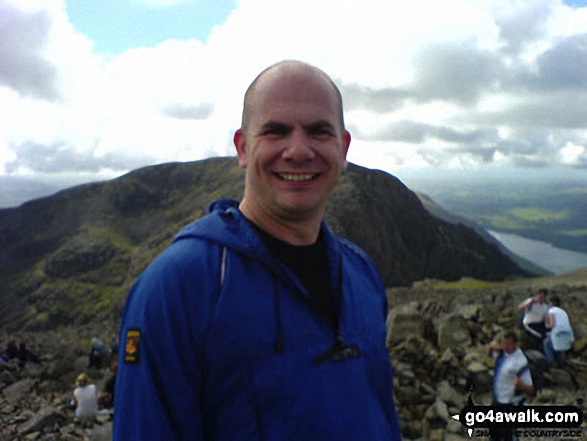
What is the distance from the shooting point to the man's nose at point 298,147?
2807 mm

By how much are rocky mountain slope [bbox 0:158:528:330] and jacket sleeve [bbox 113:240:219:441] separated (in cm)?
6295

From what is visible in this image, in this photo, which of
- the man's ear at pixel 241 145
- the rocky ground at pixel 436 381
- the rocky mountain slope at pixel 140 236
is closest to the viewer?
the man's ear at pixel 241 145

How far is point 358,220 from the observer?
71.2 m

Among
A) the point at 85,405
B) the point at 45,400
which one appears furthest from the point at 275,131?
the point at 45,400

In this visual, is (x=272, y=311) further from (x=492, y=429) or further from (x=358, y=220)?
(x=358, y=220)

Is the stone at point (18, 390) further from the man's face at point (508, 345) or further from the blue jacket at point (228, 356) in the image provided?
the blue jacket at point (228, 356)

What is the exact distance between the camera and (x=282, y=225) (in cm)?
294

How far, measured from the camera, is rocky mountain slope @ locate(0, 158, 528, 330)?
73688 mm

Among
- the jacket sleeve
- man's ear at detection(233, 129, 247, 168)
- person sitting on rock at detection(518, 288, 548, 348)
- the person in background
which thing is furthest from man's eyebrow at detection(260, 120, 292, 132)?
person sitting on rock at detection(518, 288, 548, 348)

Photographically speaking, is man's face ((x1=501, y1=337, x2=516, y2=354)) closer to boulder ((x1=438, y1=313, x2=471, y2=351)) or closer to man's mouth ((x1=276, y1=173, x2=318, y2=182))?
boulder ((x1=438, y1=313, x2=471, y2=351))

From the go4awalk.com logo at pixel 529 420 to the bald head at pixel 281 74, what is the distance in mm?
8631

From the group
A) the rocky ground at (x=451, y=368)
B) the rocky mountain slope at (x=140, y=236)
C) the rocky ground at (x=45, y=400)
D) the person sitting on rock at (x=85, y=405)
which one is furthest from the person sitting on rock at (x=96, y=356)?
the rocky mountain slope at (x=140, y=236)

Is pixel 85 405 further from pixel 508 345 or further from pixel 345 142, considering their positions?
pixel 345 142

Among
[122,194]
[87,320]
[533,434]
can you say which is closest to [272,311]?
[533,434]
